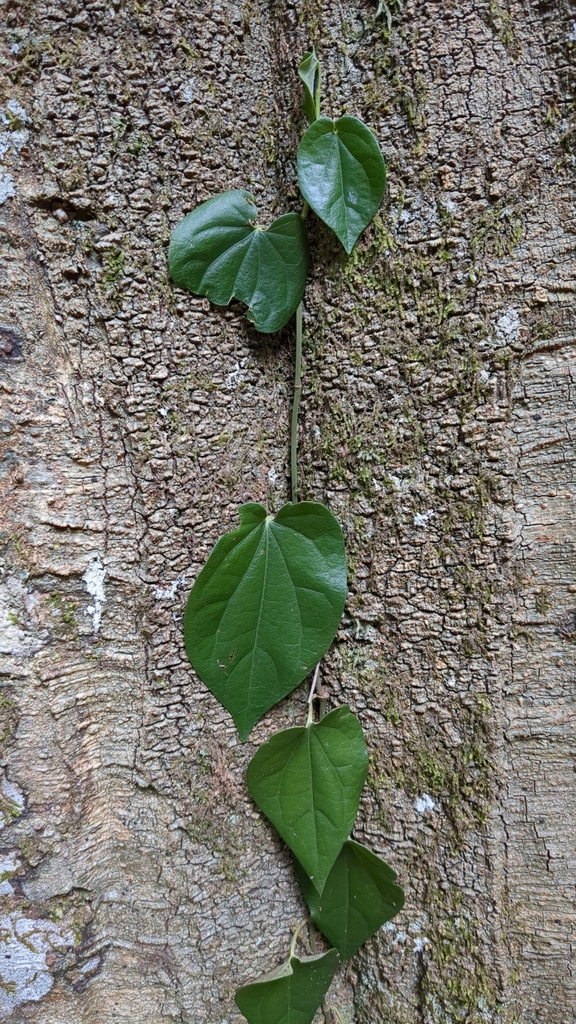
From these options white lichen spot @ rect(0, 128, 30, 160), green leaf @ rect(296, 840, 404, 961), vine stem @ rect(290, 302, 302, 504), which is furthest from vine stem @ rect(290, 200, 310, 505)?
green leaf @ rect(296, 840, 404, 961)

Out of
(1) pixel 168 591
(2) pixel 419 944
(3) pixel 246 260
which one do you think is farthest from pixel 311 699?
(3) pixel 246 260

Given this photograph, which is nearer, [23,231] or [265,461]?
[23,231]

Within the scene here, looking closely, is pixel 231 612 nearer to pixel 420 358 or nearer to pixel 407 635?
pixel 407 635

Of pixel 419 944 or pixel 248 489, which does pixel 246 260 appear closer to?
pixel 248 489

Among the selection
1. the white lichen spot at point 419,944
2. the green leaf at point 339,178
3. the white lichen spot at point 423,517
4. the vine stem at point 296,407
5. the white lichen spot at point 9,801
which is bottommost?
the white lichen spot at point 419,944

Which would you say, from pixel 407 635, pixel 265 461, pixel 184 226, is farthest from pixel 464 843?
pixel 184 226

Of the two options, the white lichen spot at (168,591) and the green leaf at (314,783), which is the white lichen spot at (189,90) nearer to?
the white lichen spot at (168,591)

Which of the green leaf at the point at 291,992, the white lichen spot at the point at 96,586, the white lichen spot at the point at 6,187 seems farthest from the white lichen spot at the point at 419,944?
the white lichen spot at the point at 6,187
